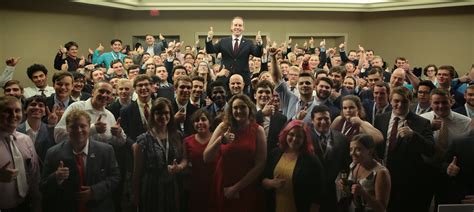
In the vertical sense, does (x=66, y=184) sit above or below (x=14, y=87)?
below

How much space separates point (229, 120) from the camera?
→ 3795mm

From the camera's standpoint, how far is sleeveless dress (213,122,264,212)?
3.81 meters

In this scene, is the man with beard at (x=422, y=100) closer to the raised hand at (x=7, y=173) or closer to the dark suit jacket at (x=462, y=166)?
the dark suit jacket at (x=462, y=166)

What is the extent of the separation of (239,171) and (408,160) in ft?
4.23

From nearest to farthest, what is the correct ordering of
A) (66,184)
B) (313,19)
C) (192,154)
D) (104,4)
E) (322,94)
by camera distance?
(66,184)
(192,154)
(322,94)
(104,4)
(313,19)

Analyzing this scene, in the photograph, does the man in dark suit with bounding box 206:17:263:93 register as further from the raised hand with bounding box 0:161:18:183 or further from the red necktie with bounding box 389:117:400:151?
the raised hand with bounding box 0:161:18:183

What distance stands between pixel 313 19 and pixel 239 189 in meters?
11.8

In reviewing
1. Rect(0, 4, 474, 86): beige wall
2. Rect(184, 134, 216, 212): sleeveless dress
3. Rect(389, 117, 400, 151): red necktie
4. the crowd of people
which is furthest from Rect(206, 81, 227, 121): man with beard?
Rect(0, 4, 474, 86): beige wall

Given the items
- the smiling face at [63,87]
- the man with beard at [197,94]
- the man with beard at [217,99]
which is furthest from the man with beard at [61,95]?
the man with beard at [217,99]

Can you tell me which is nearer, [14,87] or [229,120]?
[229,120]

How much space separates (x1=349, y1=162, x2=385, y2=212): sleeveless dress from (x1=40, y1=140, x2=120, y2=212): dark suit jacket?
173 centimetres

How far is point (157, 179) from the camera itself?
3756 millimetres

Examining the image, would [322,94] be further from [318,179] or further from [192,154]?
[192,154]

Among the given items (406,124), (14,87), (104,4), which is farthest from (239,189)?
(104,4)
